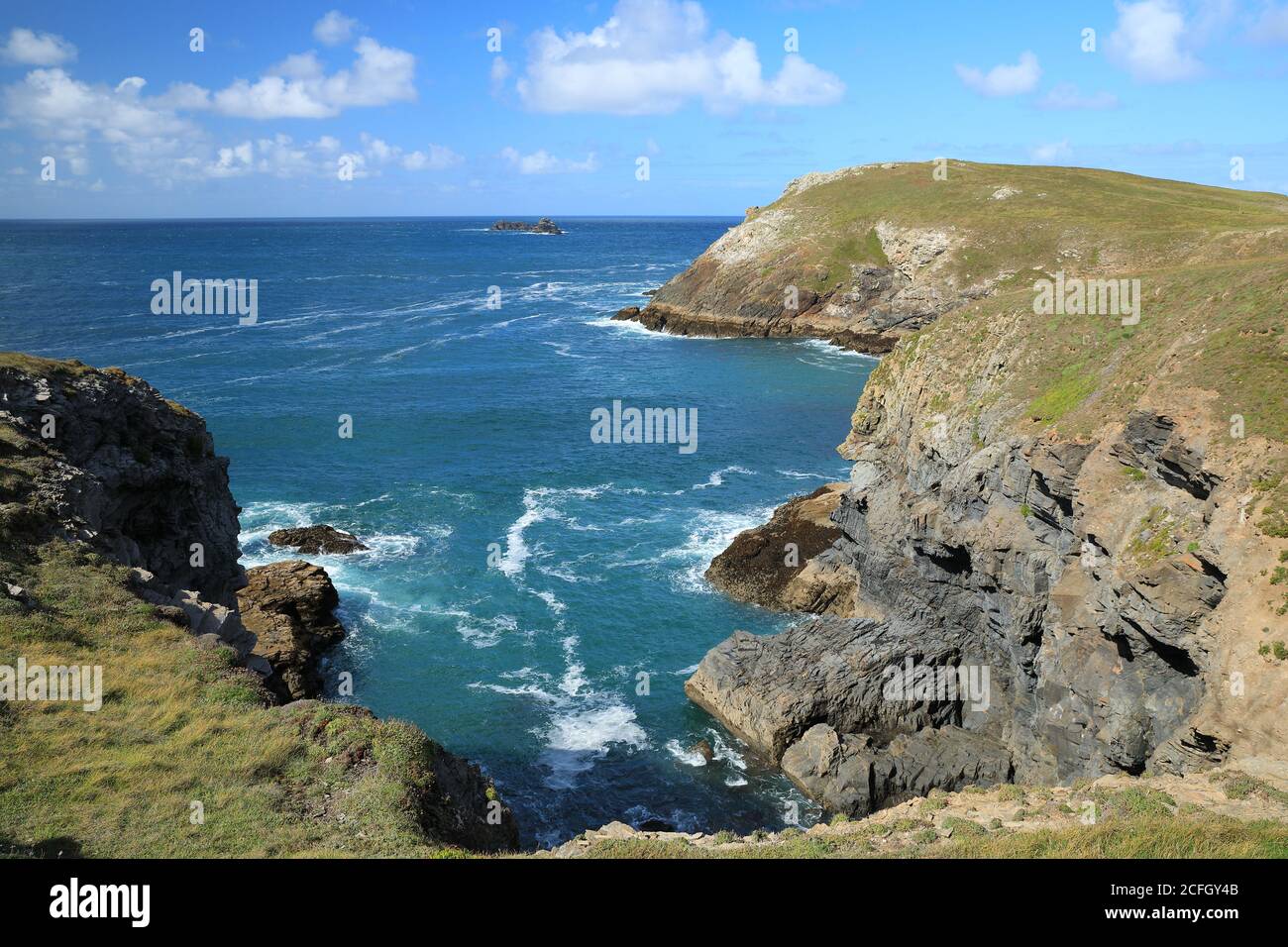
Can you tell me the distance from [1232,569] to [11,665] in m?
31.4

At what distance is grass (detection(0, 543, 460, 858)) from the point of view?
1672 centimetres

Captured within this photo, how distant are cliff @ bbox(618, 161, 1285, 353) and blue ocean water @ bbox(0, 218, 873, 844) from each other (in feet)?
30.8

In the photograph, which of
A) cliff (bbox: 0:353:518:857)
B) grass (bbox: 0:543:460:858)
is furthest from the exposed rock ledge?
grass (bbox: 0:543:460:858)

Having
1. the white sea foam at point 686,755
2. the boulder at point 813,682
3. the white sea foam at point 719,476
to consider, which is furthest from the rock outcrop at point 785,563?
the white sea foam at point 686,755

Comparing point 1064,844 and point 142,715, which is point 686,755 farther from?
point 142,715

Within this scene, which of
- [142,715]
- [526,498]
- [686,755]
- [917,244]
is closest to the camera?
[142,715]

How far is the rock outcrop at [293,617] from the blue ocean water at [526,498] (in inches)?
55.3

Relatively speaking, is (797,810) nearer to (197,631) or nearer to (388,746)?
A: (388,746)

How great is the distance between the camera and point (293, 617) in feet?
135

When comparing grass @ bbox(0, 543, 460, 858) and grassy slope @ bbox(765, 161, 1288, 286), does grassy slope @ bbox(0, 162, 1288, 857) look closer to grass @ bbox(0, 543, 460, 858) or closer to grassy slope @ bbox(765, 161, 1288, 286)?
grass @ bbox(0, 543, 460, 858)

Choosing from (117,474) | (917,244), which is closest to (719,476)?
(117,474)

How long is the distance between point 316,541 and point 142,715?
3178 cm
